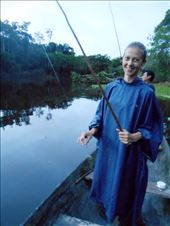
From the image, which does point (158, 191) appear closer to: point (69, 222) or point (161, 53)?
point (69, 222)

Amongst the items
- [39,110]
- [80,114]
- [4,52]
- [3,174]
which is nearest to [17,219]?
[3,174]

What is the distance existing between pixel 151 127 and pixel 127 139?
11.2 inches

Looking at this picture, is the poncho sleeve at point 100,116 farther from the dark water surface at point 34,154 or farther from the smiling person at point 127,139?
the dark water surface at point 34,154

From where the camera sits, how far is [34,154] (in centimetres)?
715

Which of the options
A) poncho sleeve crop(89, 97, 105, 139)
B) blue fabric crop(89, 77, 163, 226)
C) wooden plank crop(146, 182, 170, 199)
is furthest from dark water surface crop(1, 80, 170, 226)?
poncho sleeve crop(89, 97, 105, 139)

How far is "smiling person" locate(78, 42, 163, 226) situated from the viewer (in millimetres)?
1574

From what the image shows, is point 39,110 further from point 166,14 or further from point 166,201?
point 166,14

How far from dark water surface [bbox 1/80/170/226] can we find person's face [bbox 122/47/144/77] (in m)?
3.19

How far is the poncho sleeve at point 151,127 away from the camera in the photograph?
157 centimetres

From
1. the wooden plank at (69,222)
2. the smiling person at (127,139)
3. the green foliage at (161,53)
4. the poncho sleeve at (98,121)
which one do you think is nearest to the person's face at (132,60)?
the smiling person at (127,139)

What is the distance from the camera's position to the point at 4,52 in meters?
35.9

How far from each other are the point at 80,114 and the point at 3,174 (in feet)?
25.0

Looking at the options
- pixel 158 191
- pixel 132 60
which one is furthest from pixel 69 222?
pixel 132 60

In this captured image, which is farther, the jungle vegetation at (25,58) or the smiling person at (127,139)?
the jungle vegetation at (25,58)
